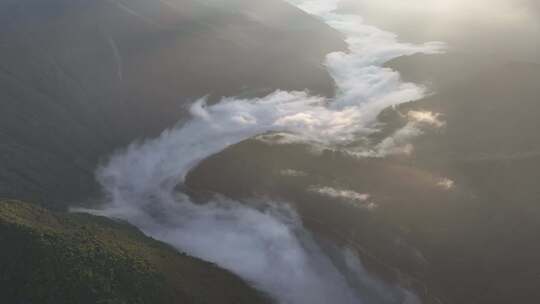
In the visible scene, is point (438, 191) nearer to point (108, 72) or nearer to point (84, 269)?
point (84, 269)

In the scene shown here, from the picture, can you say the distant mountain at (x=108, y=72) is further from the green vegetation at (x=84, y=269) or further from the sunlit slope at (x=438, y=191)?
the green vegetation at (x=84, y=269)

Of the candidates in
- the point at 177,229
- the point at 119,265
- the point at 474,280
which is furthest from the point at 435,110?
the point at 119,265

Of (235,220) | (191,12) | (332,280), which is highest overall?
(191,12)

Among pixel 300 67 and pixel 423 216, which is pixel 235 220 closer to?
pixel 423 216

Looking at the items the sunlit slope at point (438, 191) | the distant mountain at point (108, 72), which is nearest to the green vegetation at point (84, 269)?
the sunlit slope at point (438, 191)

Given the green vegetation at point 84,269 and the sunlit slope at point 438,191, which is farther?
the sunlit slope at point 438,191

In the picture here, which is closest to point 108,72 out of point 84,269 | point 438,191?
point 438,191

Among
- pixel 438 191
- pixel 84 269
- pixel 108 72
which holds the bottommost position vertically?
pixel 84 269
